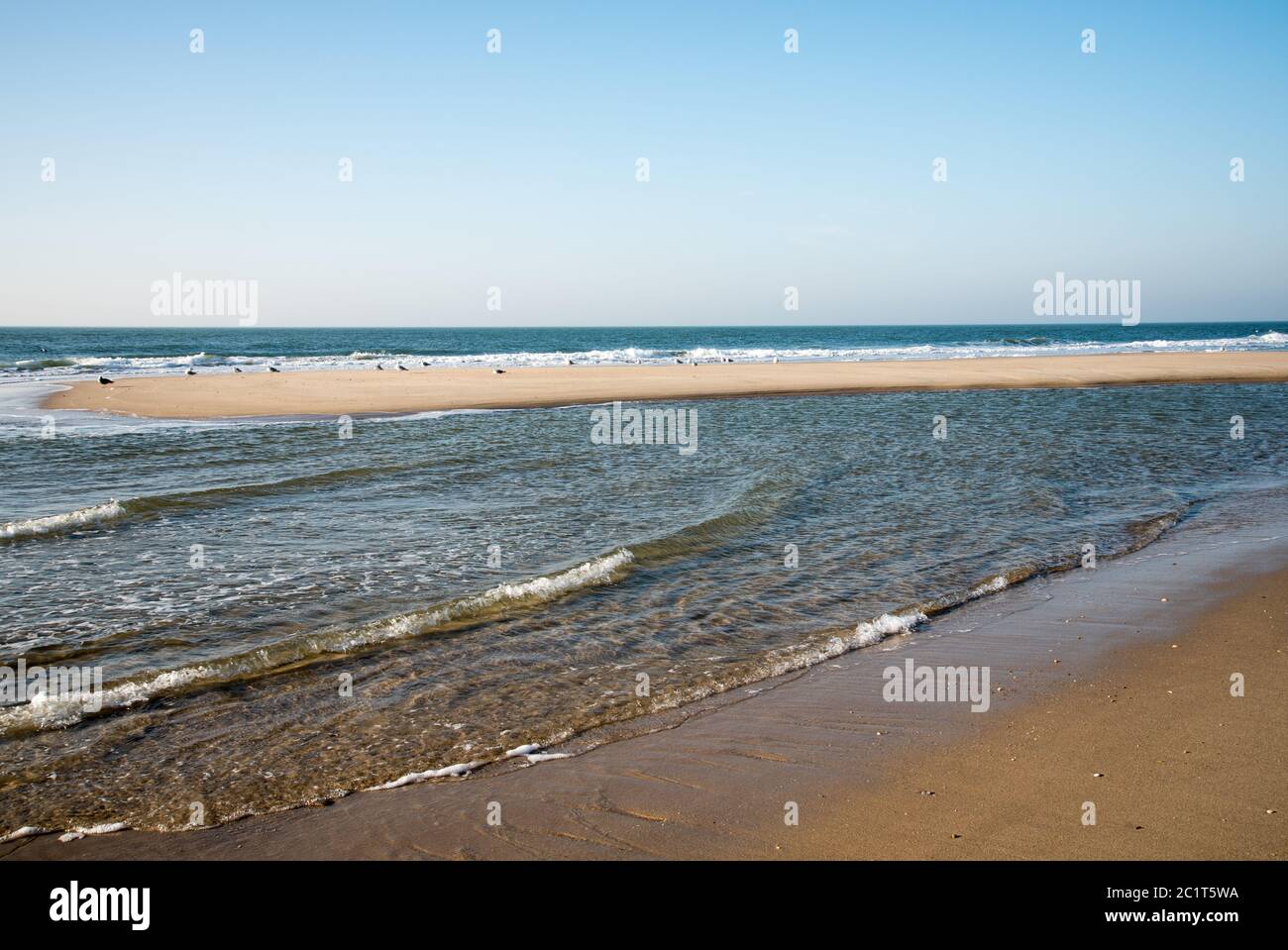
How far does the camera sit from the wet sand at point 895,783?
14.1 ft

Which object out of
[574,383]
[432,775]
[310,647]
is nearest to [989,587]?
[432,775]

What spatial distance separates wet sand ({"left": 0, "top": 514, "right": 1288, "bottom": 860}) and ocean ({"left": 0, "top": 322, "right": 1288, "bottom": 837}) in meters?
0.40

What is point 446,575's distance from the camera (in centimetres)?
942

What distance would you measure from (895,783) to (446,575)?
5.72 metres

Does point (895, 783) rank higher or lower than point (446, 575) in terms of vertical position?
lower

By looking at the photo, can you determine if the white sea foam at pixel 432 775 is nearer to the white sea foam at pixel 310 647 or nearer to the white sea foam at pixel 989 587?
the white sea foam at pixel 310 647

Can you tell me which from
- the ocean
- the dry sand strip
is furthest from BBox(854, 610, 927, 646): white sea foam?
the dry sand strip

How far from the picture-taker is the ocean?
5.68 m

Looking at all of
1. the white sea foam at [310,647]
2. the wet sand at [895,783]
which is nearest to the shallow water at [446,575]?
the white sea foam at [310,647]

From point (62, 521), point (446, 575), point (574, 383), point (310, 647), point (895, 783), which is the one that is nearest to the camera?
point (895, 783)

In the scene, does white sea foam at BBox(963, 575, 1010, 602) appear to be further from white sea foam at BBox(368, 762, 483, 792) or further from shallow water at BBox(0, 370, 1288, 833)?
white sea foam at BBox(368, 762, 483, 792)

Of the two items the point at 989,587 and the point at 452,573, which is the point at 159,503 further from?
the point at 989,587
